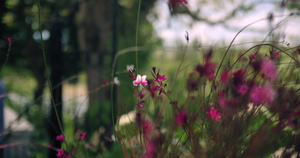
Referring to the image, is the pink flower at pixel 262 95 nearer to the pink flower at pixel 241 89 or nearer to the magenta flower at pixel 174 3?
the pink flower at pixel 241 89

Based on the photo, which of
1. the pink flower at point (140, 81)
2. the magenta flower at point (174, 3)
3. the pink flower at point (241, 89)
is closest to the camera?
the pink flower at point (241, 89)

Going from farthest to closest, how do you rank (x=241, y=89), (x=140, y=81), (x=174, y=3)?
(x=140, y=81) < (x=174, y=3) < (x=241, y=89)

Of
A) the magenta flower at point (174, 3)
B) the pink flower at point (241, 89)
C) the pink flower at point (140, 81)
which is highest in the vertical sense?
the magenta flower at point (174, 3)

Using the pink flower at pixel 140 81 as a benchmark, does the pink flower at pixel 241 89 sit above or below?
above

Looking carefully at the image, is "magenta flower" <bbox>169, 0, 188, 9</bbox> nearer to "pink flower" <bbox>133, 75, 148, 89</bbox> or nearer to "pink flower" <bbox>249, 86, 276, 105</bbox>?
"pink flower" <bbox>133, 75, 148, 89</bbox>

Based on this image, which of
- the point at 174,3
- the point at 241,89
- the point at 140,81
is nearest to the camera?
the point at 241,89

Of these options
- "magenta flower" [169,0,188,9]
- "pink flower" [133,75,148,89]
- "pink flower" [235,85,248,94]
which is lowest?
"pink flower" [133,75,148,89]

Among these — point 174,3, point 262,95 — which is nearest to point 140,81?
point 174,3

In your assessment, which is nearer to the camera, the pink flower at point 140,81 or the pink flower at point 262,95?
the pink flower at point 262,95

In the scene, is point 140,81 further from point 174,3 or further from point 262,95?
point 262,95

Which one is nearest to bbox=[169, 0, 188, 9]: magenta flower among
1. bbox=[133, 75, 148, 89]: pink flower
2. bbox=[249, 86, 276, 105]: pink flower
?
bbox=[133, 75, 148, 89]: pink flower

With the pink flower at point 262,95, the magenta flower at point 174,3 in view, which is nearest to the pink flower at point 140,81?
the magenta flower at point 174,3

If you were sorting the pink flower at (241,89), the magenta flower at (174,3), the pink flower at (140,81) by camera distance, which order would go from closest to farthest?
the pink flower at (241,89) < the magenta flower at (174,3) < the pink flower at (140,81)

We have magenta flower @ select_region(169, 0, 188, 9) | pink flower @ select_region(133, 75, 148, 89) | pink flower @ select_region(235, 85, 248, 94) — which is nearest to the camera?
pink flower @ select_region(235, 85, 248, 94)
